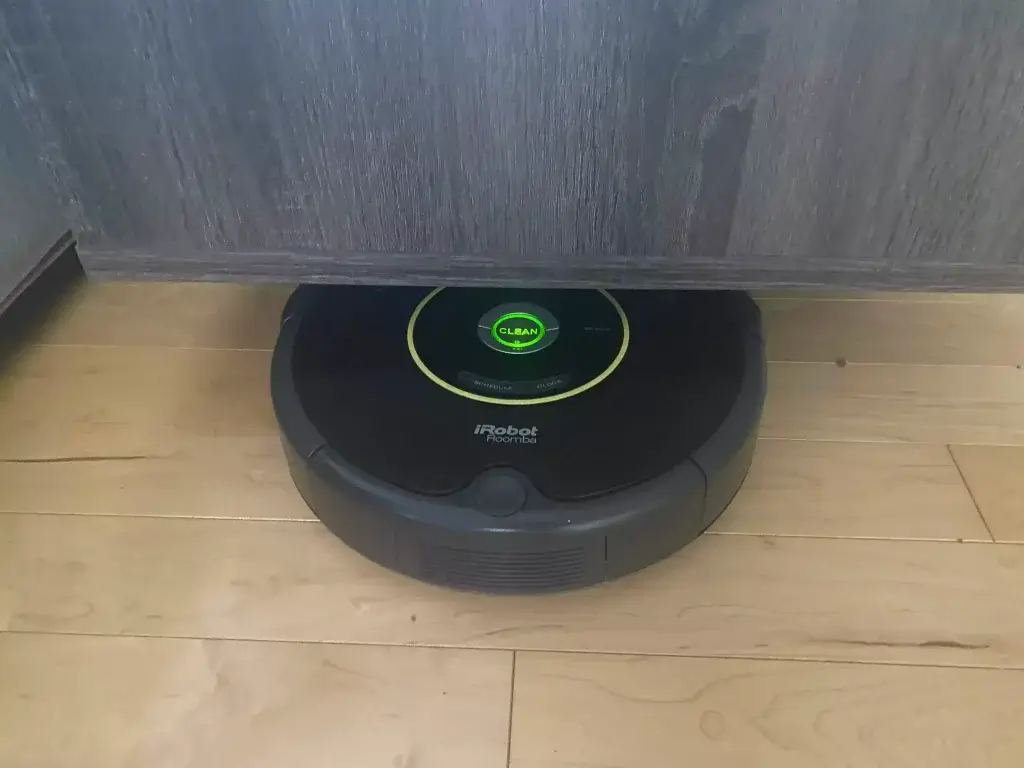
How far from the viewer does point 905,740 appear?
572mm

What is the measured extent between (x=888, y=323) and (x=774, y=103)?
517 millimetres

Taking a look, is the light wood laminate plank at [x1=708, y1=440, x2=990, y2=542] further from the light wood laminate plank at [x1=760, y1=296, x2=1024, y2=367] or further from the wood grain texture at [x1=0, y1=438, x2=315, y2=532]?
the light wood laminate plank at [x1=760, y1=296, x2=1024, y2=367]

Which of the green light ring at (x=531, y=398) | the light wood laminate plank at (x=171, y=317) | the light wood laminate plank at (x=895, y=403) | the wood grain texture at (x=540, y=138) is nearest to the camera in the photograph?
the wood grain texture at (x=540, y=138)

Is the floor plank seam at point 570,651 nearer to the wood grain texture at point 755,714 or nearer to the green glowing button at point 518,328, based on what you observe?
the wood grain texture at point 755,714

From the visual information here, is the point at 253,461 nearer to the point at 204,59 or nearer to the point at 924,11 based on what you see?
the point at 204,59

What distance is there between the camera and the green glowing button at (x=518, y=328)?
722 millimetres

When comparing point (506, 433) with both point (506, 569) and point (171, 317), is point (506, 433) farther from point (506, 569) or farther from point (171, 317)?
Result: point (171, 317)

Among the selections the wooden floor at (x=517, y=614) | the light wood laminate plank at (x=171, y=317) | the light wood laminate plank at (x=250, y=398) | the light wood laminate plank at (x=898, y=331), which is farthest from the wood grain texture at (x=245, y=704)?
the light wood laminate plank at (x=898, y=331)

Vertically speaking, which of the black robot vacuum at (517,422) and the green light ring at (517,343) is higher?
the green light ring at (517,343)

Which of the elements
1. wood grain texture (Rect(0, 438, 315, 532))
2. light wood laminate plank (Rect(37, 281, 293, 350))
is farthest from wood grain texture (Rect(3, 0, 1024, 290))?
light wood laminate plank (Rect(37, 281, 293, 350))

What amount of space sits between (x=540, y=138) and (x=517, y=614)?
0.35m

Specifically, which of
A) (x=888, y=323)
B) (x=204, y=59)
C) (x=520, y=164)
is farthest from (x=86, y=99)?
(x=888, y=323)

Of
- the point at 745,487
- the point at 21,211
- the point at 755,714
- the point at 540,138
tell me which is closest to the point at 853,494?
the point at 745,487

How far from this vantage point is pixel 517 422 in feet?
2.19
